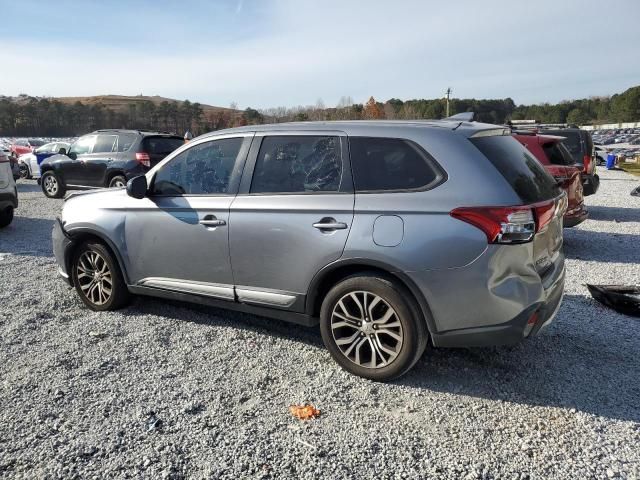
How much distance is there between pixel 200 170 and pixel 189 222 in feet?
1.54

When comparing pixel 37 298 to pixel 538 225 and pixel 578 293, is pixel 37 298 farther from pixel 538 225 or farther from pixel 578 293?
pixel 578 293

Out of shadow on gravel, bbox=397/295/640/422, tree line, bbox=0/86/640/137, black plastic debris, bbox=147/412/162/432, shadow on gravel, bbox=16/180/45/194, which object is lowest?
black plastic debris, bbox=147/412/162/432

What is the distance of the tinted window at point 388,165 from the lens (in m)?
3.11

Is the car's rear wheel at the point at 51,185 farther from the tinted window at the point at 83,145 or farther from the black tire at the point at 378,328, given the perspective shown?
the black tire at the point at 378,328

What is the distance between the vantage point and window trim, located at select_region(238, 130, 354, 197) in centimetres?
333

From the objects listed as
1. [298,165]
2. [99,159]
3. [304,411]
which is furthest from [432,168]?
[99,159]

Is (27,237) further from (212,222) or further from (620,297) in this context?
(620,297)

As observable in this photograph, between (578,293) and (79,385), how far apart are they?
16.0ft

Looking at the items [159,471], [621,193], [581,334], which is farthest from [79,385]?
[621,193]

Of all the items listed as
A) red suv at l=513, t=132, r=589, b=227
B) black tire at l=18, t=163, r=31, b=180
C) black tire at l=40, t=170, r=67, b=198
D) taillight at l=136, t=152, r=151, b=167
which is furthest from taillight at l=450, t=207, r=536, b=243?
black tire at l=18, t=163, r=31, b=180

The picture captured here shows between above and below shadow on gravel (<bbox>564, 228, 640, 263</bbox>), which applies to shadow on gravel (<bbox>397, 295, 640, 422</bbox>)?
below

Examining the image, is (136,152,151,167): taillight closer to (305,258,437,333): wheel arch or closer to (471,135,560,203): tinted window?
(305,258,437,333): wheel arch

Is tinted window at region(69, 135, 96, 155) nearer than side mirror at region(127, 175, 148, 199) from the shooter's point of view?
No

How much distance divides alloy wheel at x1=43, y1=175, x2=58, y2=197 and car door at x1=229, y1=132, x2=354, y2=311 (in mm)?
10972
